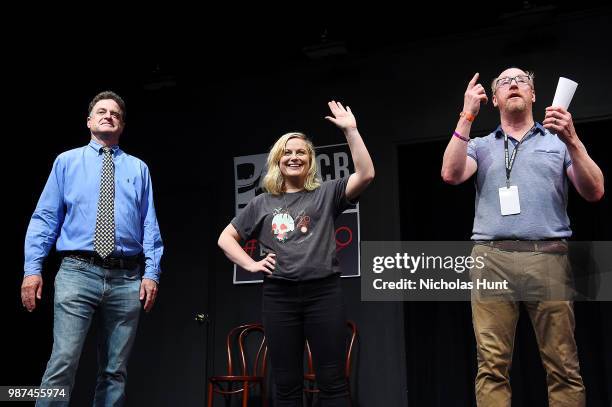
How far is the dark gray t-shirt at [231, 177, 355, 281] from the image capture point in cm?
221

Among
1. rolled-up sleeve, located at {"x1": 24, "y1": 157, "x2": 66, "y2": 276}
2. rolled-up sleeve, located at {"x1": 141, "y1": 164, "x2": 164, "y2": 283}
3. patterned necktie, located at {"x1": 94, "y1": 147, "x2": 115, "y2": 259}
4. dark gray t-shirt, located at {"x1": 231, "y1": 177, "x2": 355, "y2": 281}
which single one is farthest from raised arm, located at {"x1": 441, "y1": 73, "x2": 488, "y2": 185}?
rolled-up sleeve, located at {"x1": 24, "y1": 157, "x2": 66, "y2": 276}

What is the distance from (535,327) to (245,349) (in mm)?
2655

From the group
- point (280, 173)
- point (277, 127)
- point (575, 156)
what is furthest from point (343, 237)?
point (575, 156)

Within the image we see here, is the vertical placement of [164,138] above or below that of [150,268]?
above

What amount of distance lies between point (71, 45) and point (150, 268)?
2823 millimetres

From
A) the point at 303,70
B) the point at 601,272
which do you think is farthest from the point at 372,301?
the point at 303,70

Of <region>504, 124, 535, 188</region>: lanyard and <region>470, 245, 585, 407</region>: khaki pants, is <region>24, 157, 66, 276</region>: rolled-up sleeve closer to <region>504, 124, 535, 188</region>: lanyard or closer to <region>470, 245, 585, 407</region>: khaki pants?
<region>470, 245, 585, 407</region>: khaki pants

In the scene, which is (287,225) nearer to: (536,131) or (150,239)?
(150,239)

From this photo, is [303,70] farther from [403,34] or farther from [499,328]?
[499,328]

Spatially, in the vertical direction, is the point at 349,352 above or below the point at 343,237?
below

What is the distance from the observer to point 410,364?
416 cm

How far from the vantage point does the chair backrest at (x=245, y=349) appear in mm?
4277

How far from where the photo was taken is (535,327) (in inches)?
85.3

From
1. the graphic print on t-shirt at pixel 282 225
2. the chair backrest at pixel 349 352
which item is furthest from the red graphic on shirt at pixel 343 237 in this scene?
the graphic print on t-shirt at pixel 282 225
